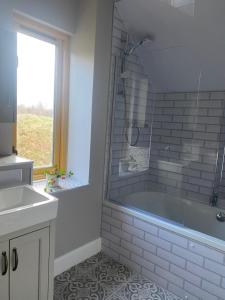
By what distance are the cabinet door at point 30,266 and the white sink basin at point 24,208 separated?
97 millimetres

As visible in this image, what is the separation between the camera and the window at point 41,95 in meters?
2.10

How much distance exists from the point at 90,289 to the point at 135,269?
0.46m

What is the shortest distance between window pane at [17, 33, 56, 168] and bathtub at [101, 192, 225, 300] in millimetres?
861

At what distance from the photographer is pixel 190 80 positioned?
2719 millimetres

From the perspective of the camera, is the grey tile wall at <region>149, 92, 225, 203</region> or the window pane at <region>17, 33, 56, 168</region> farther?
the grey tile wall at <region>149, 92, 225, 203</region>

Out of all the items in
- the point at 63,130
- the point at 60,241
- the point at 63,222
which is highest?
the point at 63,130

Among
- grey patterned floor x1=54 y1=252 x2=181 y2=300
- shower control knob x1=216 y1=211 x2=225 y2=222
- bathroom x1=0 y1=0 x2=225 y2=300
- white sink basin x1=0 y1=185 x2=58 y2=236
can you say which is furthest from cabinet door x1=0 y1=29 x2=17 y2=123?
shower control knob x1=216 y1=211 x2=225 y2=222

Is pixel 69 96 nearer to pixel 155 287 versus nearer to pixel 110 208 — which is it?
pixel 110 208

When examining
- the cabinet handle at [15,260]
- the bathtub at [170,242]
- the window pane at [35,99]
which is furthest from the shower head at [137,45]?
the cabinet handle at [15,260]

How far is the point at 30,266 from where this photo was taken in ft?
4.73

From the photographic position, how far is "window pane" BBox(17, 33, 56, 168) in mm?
2104

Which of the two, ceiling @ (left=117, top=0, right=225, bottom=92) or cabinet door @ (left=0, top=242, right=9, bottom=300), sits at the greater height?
ceiling @ (left=117, top=0, right=225, bottom=92)

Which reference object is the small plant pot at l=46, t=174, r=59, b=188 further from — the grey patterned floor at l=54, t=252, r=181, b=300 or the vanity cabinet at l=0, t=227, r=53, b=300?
the grey patterned floor at l=54, t=252, r=181, b=300

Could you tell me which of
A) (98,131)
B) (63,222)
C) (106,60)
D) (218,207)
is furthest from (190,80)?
(63,222)
